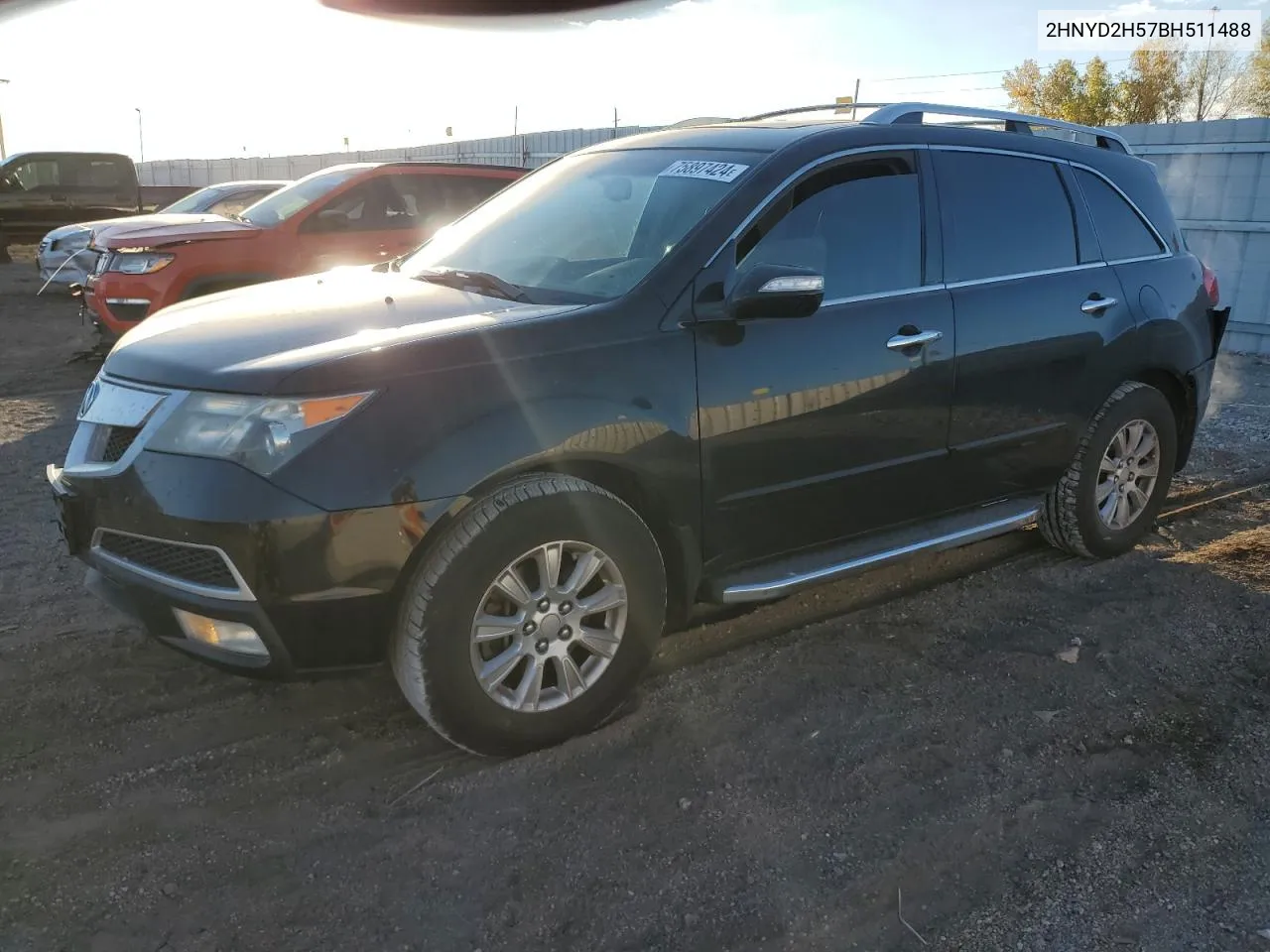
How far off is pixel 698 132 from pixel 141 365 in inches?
87.2

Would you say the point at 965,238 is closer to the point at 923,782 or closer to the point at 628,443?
the point at 628,443

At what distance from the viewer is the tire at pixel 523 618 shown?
9.25 ft

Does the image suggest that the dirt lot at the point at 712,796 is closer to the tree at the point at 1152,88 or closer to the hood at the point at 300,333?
the hood at the point at 300,333

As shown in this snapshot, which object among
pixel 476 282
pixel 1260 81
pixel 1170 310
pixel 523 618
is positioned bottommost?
pixel 523 618

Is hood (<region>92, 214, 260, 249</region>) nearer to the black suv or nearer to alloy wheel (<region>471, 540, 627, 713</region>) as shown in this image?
the black suv

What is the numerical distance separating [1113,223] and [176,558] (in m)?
4.10

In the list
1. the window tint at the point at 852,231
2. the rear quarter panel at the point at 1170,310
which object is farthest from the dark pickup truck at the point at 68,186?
the rear quarter panel at the point at 1170,310

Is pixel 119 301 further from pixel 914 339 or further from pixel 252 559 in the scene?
pixel 914 339

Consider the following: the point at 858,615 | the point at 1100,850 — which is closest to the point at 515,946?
the point at 1100,850

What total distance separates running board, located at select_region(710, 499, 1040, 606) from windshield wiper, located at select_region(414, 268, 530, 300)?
1189mm

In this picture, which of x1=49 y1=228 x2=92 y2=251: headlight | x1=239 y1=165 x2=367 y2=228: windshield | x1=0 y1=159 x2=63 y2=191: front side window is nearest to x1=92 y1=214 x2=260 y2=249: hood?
x1=239 y1=165 x2=367 y2=228: windshield

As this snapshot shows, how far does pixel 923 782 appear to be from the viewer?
301 cm

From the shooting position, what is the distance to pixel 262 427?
2.67m

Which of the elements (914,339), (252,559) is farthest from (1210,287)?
(252,559)
